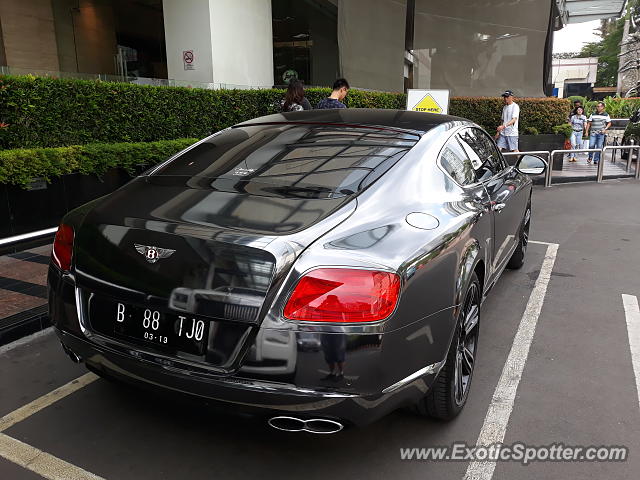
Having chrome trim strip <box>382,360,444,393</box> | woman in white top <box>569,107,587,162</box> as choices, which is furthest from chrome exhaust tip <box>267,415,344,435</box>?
woman in white top <box>569,107,587,162</box>

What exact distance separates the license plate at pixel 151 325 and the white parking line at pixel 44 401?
929 mm

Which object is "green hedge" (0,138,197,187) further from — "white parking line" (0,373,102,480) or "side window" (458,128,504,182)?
"side window" (458,128,504,182)

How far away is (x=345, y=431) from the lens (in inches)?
109

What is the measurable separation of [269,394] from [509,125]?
10.6 metres

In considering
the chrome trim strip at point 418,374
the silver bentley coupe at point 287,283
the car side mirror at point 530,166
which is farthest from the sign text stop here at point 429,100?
the chrome trim strip at point 418,374

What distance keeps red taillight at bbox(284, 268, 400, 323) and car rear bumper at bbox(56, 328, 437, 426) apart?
0.29 metres

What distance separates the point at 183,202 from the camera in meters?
2.54

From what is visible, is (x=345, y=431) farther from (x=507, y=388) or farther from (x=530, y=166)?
(x=530, y=166)

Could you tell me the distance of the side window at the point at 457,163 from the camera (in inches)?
128

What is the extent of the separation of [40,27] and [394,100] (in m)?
9.70

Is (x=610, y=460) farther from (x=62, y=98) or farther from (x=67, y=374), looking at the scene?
(x=62, y=98)

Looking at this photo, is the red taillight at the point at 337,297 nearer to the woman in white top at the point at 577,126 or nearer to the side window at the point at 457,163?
the side window at the point at 457,163

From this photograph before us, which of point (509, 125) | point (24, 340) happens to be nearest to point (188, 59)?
point (509, 125)

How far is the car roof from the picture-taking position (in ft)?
10.9
